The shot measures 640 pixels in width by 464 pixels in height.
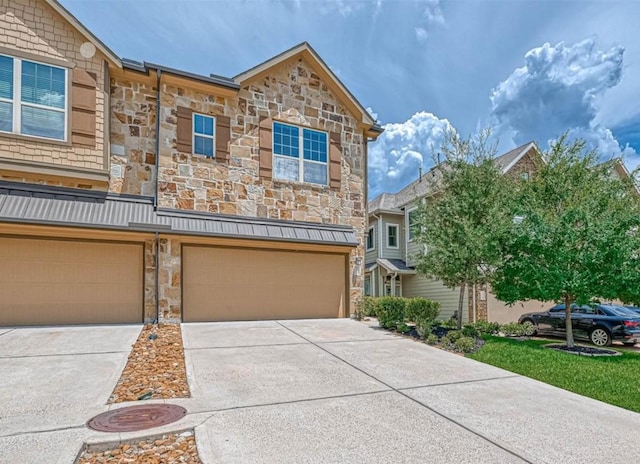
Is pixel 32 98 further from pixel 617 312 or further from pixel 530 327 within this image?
pixel 617 312

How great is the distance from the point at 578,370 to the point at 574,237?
146 inches

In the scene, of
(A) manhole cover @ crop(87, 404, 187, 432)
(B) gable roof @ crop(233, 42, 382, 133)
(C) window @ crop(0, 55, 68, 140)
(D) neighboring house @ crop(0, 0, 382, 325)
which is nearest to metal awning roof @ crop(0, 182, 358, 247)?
(D) neighboring house @ crop(0, 0, 382, 325)

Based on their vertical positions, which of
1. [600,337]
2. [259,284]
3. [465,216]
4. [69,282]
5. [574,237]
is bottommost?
[600,337]

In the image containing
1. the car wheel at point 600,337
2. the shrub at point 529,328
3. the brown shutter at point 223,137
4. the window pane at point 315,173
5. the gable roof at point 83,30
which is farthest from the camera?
the shrub at point 529,328

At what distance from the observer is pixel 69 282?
9.98m

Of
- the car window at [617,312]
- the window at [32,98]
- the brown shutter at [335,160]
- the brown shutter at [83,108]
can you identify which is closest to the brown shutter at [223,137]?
the brown shutter at [83,108]

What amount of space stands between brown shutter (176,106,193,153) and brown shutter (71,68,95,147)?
2141mm

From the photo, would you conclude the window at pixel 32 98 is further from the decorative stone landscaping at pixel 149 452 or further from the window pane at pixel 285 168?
the decorative stone landscaping at pixel 149 452

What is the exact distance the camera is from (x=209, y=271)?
37.6 feet

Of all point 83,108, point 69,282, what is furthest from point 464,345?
point 83,108

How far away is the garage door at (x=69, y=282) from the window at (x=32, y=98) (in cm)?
279

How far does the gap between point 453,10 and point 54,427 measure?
14.1 meters

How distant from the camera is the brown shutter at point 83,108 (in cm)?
1006

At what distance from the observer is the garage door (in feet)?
31.2
